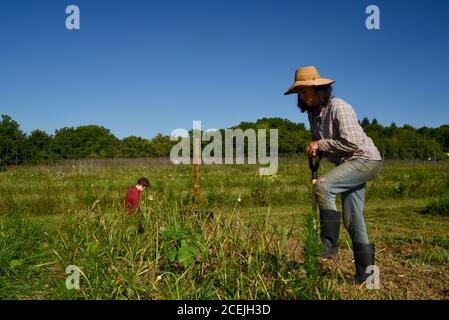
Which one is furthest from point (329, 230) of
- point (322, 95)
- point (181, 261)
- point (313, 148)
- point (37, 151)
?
point (37, 151)

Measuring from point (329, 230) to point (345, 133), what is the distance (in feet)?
2.51

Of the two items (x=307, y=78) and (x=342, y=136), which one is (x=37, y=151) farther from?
(x=342, y=136)

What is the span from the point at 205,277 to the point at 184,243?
397mm

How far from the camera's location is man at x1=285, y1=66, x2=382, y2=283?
10.2 ft

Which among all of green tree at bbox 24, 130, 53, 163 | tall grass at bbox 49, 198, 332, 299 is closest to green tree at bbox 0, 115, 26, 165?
green tree at bbox 24, 130, 53, 163

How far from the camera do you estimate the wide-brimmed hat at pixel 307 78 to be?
3383 mm

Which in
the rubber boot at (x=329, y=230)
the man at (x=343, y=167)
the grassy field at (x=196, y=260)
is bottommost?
the grassy field at (x=196, y=260)

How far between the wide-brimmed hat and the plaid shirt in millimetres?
175

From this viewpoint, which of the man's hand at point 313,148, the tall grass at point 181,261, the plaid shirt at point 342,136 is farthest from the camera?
the man's hand at point 313,148

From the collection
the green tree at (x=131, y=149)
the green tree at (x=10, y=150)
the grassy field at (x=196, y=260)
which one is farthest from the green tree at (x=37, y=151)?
the grassy field at (x=196, y=260)

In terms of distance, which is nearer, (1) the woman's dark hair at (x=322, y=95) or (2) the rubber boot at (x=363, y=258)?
(2) the rubber boot at (x=363, y=258)

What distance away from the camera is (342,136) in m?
3.16

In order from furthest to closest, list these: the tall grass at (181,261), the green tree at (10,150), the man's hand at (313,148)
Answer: the green tree at (10,150), the man's hand at (313,148), the tall grass at (181,261)

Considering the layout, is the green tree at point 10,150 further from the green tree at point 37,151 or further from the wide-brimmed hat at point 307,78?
the wide-brimmed hat at point 307,78
